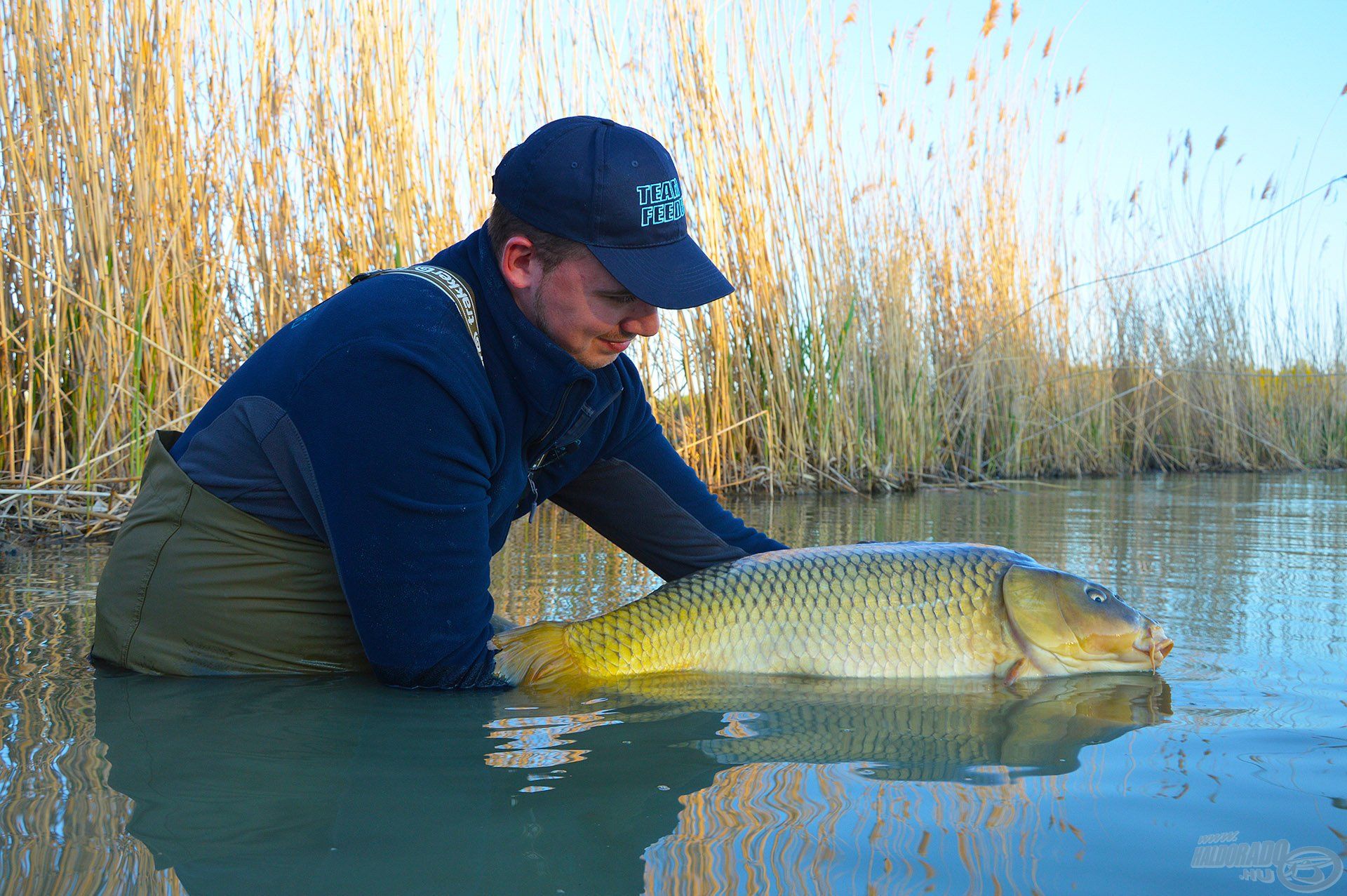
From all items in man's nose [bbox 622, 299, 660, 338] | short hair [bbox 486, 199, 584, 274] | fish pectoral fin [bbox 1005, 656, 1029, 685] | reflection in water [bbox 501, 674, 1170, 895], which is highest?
short hair [bbox 486, 199, 584, 274]

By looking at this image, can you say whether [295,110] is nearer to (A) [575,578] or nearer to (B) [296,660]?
(A) [575,578]

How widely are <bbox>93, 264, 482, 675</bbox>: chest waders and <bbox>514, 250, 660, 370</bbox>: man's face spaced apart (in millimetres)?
126

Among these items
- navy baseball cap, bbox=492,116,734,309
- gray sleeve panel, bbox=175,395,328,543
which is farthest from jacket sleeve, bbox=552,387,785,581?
gray sleeve panel, bbox=175,395,328,543

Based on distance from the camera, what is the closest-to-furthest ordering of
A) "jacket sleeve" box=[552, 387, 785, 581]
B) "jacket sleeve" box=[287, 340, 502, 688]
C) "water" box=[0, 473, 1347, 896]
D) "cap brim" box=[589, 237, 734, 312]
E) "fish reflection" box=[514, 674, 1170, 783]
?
1. "water" box=[0, 473, 1347, 896]
2. "fish reflection" box=[514, 674, 1170, 783]
3. "jacket sleeve" box=[287, 340, 502, 688]
4. "cap brim" box=[589, 237, 734, 312]
5. "jacket sleeve" box=[552, 387, 785, 581]

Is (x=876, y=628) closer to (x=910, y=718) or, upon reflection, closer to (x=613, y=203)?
(x=910, y=718)

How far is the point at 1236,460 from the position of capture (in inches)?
392

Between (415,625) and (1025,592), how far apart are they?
1071 millimetres

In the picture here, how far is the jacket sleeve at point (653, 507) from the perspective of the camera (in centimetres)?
249

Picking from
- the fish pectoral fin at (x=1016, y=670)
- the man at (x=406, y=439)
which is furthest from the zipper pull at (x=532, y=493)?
the fish pectoral fin at (x=1016, y=670)

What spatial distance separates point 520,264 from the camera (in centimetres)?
192

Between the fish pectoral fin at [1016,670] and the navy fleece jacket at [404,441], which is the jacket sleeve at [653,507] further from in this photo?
the fish pectoral fin at [1016,670]

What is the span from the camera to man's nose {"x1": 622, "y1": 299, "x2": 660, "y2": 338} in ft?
6.28

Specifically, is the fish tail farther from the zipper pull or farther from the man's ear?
the man's ear

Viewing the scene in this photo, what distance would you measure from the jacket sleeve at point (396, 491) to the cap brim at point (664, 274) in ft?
1.15
